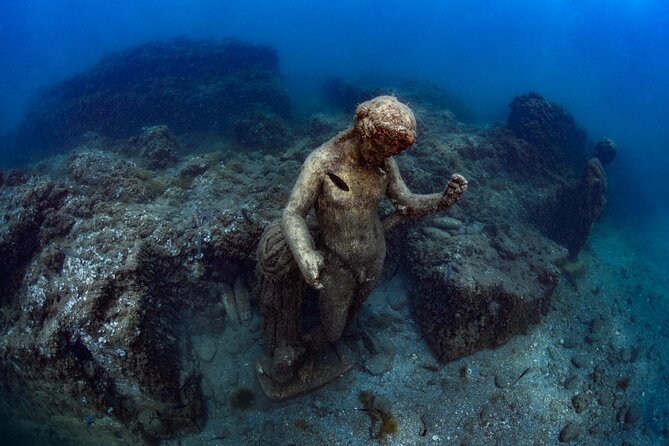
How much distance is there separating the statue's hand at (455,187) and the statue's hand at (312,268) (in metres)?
1.26

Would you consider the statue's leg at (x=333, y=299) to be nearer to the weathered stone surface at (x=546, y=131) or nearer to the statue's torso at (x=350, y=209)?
the statue's torso at (x=350, y=209)

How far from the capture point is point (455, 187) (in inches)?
122

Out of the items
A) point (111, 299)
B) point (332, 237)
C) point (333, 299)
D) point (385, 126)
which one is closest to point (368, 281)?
point (333, 299)

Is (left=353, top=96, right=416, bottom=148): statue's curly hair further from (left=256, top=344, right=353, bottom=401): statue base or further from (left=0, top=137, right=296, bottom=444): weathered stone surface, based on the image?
(left=256, top=344, right=353, bottom=401): statue base

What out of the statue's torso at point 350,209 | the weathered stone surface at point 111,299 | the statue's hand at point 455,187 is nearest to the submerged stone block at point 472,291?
the statue's torso at point 350,209

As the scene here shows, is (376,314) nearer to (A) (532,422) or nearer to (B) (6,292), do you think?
(A) (532,422)

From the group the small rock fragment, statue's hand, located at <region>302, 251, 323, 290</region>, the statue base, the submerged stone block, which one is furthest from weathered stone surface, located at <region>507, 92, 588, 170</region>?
statue's hand, located at <region>302, 251, 323, 290</region>

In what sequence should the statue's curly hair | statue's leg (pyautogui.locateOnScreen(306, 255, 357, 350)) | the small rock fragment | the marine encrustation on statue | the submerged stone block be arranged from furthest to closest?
the submerged stone block, the small rock fragment, statue's leg (pyautogui.locateOnScreen(306, 255, 357, 350)), the marine encrustation on statue, the statue's curly hair

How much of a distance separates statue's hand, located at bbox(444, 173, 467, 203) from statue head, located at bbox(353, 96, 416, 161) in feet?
1.72

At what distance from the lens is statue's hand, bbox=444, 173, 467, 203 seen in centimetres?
306

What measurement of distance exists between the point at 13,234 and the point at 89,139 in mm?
7636

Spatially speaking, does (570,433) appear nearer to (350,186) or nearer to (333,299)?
(333,299)

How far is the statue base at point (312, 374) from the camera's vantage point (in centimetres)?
436

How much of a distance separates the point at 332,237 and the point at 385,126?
117 cm
